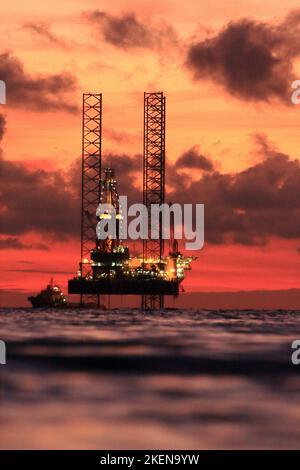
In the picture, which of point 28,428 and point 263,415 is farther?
point 263,415

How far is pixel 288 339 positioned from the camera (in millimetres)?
55688

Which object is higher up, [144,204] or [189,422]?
[144,204]

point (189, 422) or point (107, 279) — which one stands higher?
point (107, 279)

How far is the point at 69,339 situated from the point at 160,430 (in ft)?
113

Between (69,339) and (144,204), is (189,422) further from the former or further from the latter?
(144,204)

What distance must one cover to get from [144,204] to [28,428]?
12702 cm

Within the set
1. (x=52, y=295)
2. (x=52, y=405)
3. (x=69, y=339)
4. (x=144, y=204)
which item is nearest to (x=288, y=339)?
(x=69, y=339)

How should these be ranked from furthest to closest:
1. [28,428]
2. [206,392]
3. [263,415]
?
[206,392], [263,415], [28,428]

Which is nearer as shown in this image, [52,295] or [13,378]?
[13,378]
